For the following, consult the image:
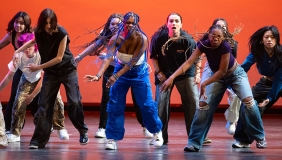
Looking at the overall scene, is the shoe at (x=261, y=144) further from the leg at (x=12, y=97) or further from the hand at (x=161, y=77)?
the leg at (x=12, y=97)

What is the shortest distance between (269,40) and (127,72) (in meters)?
1.44

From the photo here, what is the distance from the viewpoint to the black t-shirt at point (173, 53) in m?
6.81

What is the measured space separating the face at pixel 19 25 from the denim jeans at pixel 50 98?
93cm

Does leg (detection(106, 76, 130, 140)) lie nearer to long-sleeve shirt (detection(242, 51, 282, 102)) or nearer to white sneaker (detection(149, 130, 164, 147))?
white sneaker (detection(149, 130, 164, 147))

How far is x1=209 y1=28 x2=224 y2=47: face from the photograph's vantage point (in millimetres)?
6043

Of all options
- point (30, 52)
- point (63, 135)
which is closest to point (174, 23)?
point (30, 52)

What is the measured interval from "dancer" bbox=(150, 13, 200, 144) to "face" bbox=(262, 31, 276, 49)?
0.70 meters

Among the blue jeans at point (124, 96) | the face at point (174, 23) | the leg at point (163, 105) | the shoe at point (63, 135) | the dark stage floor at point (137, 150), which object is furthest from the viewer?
the shoe at point (63, 135)

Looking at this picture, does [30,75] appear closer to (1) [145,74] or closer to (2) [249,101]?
(1) [145,74]

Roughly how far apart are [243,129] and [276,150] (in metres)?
0.40

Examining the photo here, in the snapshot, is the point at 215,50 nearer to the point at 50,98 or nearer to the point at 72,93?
the point at 72,93

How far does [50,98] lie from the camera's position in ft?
21.2

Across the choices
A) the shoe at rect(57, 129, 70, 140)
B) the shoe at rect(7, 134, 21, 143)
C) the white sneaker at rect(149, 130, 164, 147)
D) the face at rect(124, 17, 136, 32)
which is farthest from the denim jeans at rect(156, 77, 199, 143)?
the shoe at rect(7, 134, 21, 143)

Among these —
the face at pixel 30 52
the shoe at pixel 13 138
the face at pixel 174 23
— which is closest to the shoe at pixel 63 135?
the shoe at pixel 13 138
